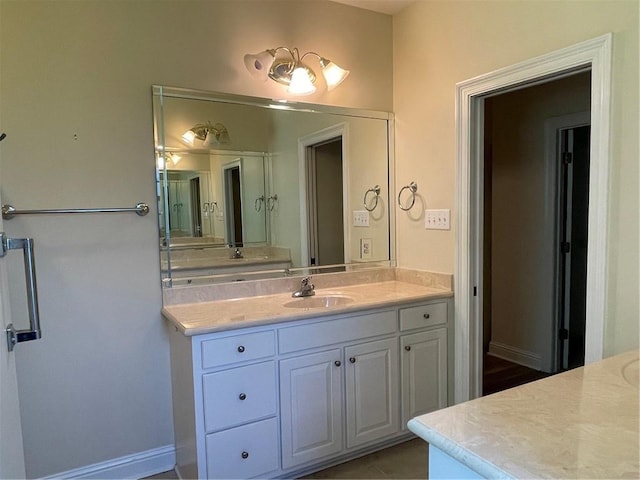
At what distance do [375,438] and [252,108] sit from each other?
6.30 feet

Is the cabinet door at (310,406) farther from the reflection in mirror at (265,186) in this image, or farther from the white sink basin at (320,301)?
the reflection in mirror at (265,186)

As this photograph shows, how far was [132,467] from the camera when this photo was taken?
210 cm

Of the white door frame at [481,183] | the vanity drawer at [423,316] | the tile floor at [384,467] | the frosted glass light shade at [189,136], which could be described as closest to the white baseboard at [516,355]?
the white door frame at [481,183]

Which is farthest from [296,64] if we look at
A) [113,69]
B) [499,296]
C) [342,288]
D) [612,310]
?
[499,296]

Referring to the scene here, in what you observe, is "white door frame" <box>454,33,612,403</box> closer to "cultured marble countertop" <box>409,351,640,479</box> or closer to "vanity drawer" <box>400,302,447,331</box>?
"vanity drawer" <box>400,302,447,331</box>

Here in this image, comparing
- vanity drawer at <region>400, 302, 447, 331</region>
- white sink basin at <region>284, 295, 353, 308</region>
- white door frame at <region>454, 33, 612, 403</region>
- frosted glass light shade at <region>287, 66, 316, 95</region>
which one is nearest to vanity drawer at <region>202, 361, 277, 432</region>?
white sink basin at <region>284, 295, 353, 308</region>

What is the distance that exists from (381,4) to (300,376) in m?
2.25

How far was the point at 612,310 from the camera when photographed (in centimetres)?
173

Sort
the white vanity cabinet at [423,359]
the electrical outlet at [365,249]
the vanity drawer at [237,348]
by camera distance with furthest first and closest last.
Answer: the electrical outlet at [365,249] → the white vanity cabinet at [423,359] → the vanity drawer at [237,348]

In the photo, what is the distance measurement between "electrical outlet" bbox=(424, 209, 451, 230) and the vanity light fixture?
98 cm

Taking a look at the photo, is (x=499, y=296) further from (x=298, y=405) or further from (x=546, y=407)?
(x=546, y=407)

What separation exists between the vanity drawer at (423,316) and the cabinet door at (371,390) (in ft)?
0.40

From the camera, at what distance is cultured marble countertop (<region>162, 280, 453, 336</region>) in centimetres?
182

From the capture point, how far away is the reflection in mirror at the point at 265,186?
2.18m
